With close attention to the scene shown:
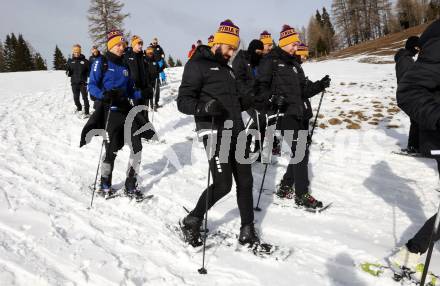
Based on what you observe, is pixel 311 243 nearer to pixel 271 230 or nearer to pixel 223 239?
pixel 271 230

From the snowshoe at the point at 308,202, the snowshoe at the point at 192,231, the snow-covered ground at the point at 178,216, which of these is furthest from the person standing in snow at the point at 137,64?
the snowshoe at the point at 192,231

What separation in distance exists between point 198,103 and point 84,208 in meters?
2.41

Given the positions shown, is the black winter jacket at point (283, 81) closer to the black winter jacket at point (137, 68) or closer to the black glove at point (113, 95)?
the black glove at point (113, 95)

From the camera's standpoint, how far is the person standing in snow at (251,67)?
227 inches

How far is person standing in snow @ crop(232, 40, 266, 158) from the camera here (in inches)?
227

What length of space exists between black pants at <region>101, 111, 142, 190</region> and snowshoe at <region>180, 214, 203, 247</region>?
165 centimetres

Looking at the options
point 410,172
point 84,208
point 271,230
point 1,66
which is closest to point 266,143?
point 410,172

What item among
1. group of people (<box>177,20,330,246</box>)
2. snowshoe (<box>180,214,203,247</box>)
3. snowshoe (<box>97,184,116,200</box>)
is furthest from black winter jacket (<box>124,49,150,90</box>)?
snowshoe (<box>180,214,203,247</box>)

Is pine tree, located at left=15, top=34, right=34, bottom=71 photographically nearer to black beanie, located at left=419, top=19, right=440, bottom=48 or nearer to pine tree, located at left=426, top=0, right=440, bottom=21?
black beanie, located at left=419, top=19, right=440, bottom=48

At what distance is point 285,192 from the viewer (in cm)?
584

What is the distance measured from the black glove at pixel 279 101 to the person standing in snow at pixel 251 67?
1.14ft

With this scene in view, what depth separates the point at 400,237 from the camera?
4.47m

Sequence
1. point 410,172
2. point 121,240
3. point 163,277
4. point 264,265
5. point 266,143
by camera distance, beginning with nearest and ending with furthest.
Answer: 1. point 163,277
2. point 264,265
3. point 121,240
4. point 410,172
5. point 266,143

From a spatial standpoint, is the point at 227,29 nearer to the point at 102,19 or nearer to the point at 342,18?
the point at 102,19
